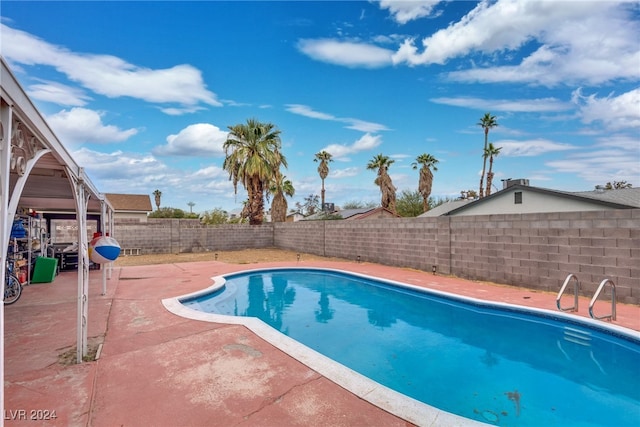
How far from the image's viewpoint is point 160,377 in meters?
3.38

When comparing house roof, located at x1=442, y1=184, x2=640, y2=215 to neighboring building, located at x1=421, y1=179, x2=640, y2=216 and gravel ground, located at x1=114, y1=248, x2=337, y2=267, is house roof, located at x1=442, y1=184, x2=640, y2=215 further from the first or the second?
gravel ground, located at x1=114, y1=248, x2=337, y2=267

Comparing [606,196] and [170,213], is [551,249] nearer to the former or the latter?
[606,196]

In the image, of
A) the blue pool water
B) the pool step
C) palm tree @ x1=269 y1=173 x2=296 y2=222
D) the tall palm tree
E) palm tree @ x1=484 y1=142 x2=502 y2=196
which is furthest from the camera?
palm tree @ x1=484 y1=142 x2=502 y2=196

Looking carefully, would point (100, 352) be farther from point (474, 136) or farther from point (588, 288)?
point (474, 136)

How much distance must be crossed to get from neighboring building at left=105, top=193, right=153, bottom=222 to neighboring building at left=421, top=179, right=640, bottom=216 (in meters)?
28.0

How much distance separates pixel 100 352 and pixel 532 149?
25.8 metres

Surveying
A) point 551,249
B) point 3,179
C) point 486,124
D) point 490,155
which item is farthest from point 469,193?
point 3,179

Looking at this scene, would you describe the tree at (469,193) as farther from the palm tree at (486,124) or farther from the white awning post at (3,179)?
the white awning post at (3,179)

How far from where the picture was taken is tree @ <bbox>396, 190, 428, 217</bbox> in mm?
34031

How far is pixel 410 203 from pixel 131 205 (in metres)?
28.6

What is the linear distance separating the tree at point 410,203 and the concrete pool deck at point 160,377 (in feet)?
92.6

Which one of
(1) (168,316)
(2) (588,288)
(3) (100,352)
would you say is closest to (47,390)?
(3) (100,352)

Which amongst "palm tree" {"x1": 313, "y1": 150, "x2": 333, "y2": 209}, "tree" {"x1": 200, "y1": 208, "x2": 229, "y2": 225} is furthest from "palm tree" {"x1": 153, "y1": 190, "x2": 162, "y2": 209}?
"palm tree" {"x1": 313, "y1": 150, "x2": 333, "y2": 209}

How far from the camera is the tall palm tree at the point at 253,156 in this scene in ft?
62.7
